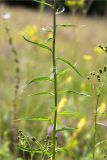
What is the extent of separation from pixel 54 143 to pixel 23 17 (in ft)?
33.6

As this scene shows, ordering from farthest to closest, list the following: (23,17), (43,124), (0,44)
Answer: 1. (23,17)
2. (0,44)
3. (43,124)

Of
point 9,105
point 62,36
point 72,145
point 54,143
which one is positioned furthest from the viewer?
point 62,36

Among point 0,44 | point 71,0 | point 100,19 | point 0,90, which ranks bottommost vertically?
point 100,19

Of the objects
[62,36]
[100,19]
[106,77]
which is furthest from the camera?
[100,19]

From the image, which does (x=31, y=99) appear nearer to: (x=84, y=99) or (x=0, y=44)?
(x=84, y=99)

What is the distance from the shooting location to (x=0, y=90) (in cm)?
461

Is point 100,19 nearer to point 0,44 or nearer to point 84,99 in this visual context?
point 0,44

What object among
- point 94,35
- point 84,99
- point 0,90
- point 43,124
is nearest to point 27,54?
point 0,90

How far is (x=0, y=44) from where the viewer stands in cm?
719

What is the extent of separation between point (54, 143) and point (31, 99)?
8.11 feet

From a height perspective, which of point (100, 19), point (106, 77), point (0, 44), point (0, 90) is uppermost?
point (106, 77)

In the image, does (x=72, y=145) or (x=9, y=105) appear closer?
(x=72, y=145)

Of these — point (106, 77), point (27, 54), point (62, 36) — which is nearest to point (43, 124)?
point (106, 77)

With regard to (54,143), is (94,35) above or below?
below
